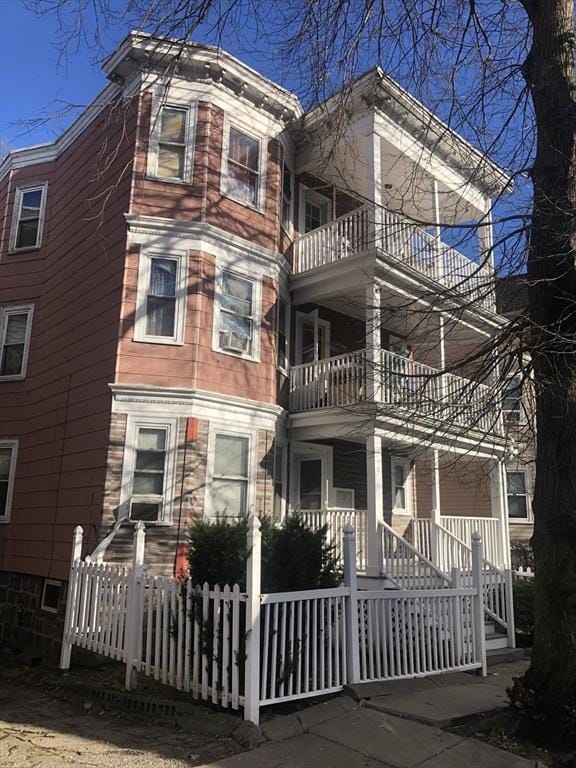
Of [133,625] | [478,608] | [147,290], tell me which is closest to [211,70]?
[147,290]

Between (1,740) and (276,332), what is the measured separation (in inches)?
323

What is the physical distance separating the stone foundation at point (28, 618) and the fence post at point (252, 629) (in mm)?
5747

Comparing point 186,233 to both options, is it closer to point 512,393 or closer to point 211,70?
point 211,70

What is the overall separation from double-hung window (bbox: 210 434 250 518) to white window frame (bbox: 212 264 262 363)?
5.15 feet

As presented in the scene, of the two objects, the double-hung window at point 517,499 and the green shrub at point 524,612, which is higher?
the double-hung window at point 517,499

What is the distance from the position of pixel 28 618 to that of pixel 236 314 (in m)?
6.83

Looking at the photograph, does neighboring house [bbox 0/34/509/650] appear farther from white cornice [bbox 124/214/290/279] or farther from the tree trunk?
the tree trunk

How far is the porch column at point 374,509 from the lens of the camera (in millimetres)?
10070

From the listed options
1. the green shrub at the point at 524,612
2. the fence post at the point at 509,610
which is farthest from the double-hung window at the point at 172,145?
the green shrub at the point at 524,612

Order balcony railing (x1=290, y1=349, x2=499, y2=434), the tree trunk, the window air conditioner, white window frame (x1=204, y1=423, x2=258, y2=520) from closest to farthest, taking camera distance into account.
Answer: the tree trunk < white window frame (x1=204, y1=423, x2=258, y2=520) < balcony railing (x1=290, y1=349, x2=499, y2=434) < the window air conditioner

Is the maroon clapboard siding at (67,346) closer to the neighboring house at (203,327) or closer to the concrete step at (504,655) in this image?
the neighboring house at (203,327)

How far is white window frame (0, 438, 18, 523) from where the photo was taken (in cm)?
1287

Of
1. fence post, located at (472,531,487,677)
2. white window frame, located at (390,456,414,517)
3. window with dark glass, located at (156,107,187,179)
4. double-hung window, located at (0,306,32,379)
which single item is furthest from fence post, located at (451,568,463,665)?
double-hung window, located at (0,306,32,379)

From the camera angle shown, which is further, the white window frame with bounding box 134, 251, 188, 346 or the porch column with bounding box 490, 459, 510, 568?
the porch column with bounding box 490, 459, 510, 568
